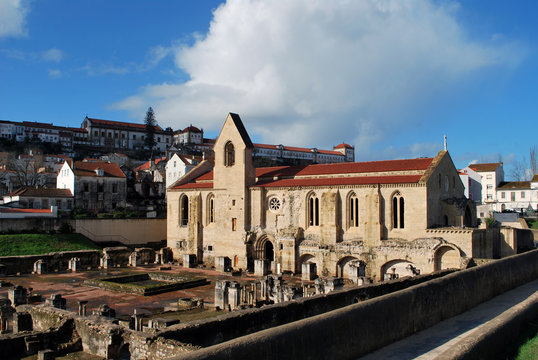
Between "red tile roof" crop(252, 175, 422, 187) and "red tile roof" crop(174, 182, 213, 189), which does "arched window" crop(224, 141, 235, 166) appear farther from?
"red tile roof" crop(174, 182, 213, 189)

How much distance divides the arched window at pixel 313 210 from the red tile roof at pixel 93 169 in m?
34.1

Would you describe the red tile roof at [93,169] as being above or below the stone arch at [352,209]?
above

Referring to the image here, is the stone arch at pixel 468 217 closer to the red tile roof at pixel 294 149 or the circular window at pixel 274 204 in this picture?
the circular window at pixel 274 204

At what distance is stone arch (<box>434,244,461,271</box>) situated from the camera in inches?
1152

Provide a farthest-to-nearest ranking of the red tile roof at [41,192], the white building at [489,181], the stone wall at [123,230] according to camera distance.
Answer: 1. the white building at [489,181]
2. the red tile roof at [41,192]
3. the stone wall at [123,230]

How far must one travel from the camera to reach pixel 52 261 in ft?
122

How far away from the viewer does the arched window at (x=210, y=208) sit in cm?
4425

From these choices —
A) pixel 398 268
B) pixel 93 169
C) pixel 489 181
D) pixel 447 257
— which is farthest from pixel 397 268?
pixel 489 181

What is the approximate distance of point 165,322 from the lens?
17062 millimetres

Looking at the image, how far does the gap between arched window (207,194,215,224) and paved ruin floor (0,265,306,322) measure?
7307 mm

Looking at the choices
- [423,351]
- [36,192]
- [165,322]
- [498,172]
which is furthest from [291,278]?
[498,172]

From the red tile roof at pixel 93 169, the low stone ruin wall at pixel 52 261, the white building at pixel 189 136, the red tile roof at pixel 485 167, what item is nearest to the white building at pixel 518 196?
the red tile roof at pixel 485 167

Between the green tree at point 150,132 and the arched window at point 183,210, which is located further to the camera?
the green tree at point 150,132

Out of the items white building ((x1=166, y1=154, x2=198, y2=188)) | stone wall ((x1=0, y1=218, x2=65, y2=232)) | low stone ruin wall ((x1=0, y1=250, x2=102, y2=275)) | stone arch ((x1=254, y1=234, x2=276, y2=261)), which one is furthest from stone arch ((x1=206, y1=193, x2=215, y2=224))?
white building ((x1=166, y1=154, x2=198, y2=188))
